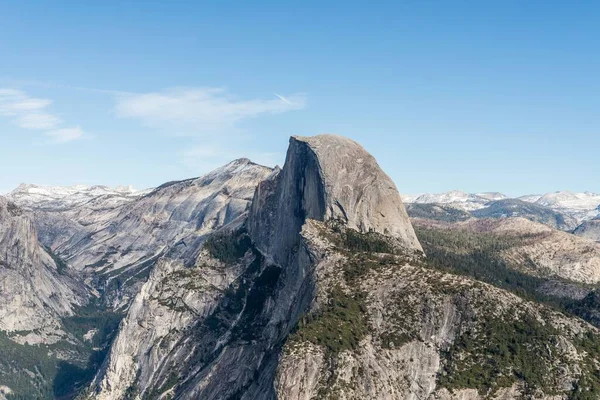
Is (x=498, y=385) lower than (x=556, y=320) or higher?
lower

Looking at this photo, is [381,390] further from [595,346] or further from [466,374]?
[595,346]

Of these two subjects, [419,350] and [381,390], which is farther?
[419,350]

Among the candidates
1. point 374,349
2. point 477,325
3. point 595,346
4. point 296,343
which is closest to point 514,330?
point 477,325

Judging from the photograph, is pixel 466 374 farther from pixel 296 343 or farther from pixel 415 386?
pixel 296 343

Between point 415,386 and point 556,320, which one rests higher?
point 556,320

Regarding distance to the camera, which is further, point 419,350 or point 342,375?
point 419,350

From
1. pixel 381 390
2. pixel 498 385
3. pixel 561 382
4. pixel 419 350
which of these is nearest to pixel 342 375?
pixel 381 390

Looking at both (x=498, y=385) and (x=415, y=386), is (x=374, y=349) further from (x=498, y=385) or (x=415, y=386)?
(x=498, y=385)

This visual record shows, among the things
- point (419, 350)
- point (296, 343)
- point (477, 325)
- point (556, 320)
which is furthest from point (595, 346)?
point (296, 343)
